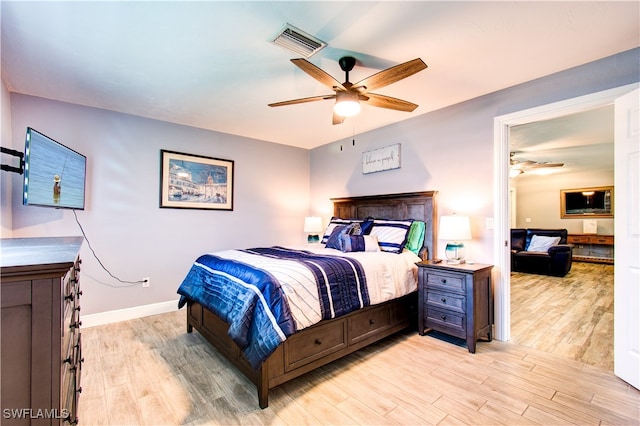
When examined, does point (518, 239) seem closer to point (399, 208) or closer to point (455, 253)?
point (399, 208)

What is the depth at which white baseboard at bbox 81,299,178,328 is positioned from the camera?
335 centimetres

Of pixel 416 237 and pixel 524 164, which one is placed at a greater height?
pixel 524 164

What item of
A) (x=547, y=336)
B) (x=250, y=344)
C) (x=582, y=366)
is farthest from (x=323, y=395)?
(x=547, y=336)

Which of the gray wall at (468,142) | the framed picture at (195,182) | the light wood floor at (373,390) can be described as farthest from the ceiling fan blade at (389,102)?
the framed picture at (195,182)

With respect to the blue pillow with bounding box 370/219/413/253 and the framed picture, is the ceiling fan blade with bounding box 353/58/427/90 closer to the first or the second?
the blue pillow with bounding box 370/219/413/253

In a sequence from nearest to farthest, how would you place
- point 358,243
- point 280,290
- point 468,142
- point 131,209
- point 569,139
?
point 280,290 < point 468,142 < point 358,243 < point 131,209 < point 569,139

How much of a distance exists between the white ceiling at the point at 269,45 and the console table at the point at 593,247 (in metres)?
7.56

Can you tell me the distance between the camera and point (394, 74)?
7.08ft

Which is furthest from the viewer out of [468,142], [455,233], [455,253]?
[468,142]

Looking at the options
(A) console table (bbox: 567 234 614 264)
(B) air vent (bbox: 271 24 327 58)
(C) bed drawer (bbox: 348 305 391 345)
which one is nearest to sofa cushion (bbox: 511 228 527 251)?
(A) console table (bbox: 567 234 614 264)

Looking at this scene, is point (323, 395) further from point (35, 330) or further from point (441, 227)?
point (441, 227)

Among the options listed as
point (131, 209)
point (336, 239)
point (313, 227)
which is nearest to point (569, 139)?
point (336, 239)

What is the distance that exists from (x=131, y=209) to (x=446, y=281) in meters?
3.75

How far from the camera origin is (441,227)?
3064 millimetres
